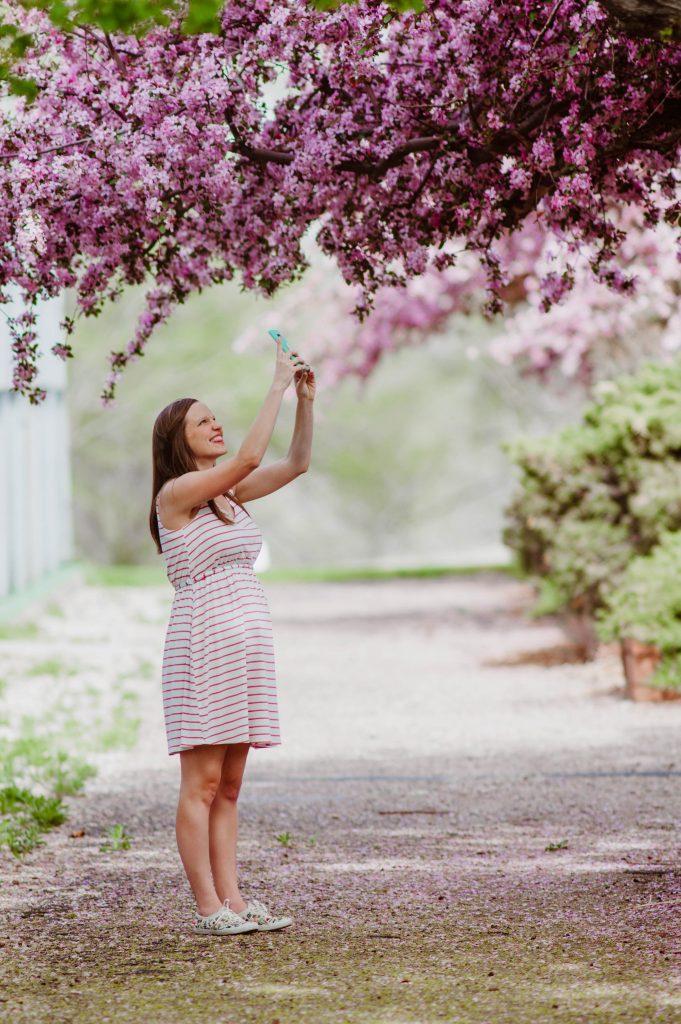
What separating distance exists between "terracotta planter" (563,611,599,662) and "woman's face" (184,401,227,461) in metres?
8.51

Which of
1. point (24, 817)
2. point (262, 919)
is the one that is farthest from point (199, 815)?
point (24, 817)

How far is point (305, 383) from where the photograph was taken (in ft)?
17.3

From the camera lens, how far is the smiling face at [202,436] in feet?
16.5

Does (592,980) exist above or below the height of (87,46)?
below

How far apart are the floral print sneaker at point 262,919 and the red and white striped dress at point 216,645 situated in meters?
0.58

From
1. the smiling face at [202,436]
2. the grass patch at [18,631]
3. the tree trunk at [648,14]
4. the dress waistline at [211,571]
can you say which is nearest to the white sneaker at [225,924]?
the dress waistline at [211,571]

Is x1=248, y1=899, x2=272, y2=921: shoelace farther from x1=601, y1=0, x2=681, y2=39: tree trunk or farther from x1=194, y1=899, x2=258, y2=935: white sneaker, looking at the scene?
x1=601, y1=0, x2=681, y2=39: tree trunk

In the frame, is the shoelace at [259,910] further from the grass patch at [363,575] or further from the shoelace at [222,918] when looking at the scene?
the grass patch at [363,575]

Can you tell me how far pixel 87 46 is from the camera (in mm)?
5809

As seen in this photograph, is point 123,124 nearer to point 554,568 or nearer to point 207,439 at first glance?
point 207,439

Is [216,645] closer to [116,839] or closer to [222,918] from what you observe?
[222,918]

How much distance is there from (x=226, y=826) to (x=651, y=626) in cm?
585

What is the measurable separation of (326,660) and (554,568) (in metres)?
2.84

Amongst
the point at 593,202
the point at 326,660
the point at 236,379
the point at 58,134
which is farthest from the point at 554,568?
the point at 236,379
